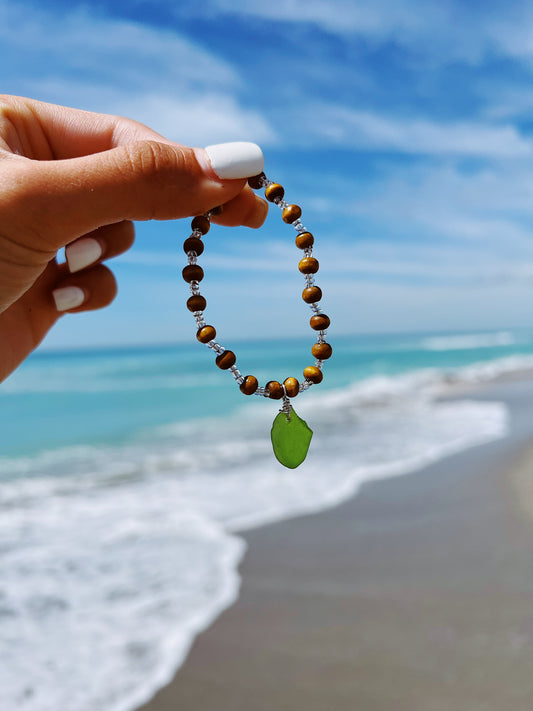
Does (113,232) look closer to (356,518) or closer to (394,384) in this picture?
(356,518)

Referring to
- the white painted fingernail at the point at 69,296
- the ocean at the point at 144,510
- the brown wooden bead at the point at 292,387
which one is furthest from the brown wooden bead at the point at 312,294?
the ocean at the point at 144,510

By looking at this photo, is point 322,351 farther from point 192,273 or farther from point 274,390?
point 192,273

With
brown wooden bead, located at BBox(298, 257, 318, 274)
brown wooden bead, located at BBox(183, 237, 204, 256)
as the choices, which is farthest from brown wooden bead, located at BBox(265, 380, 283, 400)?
brown wooden bead, located at BBox(183, 237, 204, 256)

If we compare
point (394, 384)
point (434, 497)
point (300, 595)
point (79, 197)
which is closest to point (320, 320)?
point (79, 197)

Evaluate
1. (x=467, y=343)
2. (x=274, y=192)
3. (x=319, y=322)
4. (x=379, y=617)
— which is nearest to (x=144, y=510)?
(x=379, y=617)

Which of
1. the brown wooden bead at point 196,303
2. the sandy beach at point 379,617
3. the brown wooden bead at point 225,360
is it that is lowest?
the sandy beach at point 379,617

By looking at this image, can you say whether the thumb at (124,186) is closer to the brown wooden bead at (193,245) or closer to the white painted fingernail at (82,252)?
the brown wooden bead at (193,245)

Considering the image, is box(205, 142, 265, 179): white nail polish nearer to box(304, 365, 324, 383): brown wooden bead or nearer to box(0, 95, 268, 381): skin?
box(0, 95, 268, 381): skin
